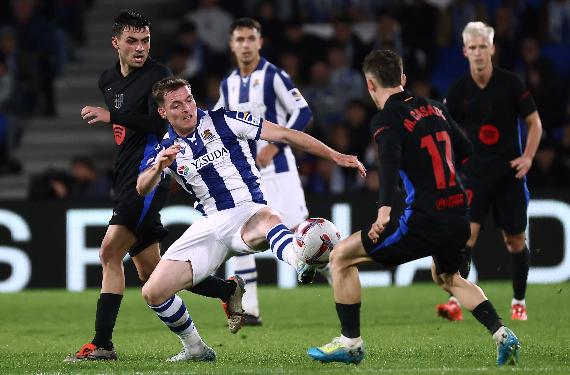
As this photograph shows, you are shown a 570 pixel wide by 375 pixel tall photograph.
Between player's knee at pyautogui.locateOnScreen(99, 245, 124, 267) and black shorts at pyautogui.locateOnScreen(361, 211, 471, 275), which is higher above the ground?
black shorts at pyautogui.locateOnScreen(361, 211, 471, 275)

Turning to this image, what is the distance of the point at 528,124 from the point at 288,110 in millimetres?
1841

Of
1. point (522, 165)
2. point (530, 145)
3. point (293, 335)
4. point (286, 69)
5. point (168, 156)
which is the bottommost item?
point (293, 335)

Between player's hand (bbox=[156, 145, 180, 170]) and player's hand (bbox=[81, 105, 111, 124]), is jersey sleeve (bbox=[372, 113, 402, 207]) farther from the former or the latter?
player's hand (bbox=[81, 105, 111, 124])

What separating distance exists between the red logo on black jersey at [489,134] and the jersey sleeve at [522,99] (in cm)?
23

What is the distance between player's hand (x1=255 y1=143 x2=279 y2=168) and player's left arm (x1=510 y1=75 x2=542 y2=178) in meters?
1.80

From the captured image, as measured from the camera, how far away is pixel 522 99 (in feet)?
31.5

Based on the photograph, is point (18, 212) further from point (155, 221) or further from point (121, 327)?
point (155, 221)

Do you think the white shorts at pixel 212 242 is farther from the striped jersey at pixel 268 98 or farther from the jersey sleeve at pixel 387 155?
the striped jersey at pixel 268 98

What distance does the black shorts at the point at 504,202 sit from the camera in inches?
383

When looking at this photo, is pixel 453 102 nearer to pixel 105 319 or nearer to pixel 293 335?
pixel 293 335

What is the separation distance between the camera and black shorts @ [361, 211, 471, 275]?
6.68 meters

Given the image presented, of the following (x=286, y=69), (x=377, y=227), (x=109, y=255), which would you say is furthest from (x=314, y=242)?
(x=286, y=69)

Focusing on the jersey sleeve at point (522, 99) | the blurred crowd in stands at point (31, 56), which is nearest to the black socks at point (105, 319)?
the jersey sleeve at point (522, 99)

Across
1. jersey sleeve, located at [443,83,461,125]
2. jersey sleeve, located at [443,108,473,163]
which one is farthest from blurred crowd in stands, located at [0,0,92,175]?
jersey sleeve, located at [443,108,473,163]
